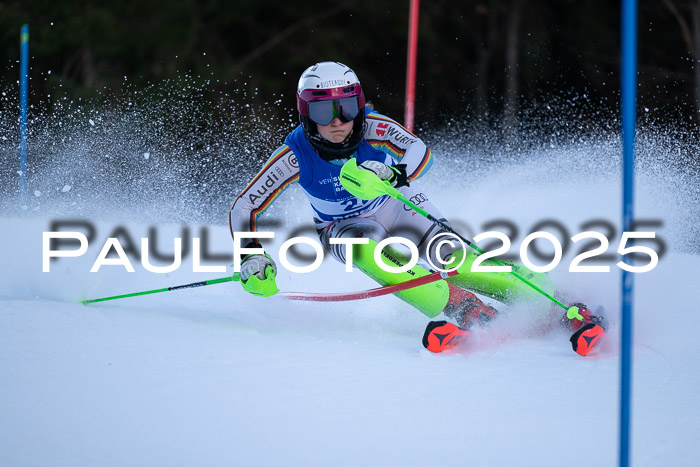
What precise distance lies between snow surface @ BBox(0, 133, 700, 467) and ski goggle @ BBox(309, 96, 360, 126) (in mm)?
943

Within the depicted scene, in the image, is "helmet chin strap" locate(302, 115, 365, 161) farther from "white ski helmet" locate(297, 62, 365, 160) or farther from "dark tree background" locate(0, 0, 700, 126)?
"dark tree background" locate(0, 0, 700, 126)

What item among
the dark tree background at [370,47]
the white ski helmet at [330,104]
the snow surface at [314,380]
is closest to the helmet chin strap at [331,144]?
the white ski helmet at [330,104]

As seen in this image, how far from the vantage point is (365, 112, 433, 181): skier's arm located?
358 centimetres

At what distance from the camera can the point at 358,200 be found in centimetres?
363

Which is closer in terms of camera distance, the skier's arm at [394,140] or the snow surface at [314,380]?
the snow surface at [314,380]

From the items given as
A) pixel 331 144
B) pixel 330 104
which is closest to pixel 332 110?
pixel 330 104

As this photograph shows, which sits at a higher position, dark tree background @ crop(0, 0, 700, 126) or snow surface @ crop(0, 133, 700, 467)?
dark tree background @ crop(0, 0, 700, 126)

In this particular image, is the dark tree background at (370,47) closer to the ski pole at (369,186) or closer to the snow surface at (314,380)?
the snow surface at (314,380)

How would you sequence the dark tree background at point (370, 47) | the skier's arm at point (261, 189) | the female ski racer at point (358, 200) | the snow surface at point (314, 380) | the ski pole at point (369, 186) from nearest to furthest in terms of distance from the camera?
the snow surface at point (314, 380) < the ski pole at point (369, 186) < the female ski racer at point (358, 200) < the skier's arm at point (261, 189) < the dark tree background at point (370, 47)

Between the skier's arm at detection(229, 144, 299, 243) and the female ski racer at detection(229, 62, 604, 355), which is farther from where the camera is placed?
the skier's arm at detection(229, 144, 299, 243)

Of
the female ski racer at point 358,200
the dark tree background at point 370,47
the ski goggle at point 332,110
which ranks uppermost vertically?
the dark tree background at point 370,47

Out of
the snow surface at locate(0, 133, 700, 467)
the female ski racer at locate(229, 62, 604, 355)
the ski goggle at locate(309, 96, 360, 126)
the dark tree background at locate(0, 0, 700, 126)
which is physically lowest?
the snow surface at locate(0, 133, 700, 467)

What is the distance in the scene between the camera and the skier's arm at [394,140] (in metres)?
3.58

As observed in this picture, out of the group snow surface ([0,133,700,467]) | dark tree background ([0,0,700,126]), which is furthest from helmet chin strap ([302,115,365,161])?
dark tree background ([0,0,700,126])
